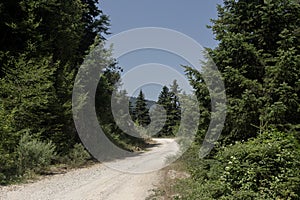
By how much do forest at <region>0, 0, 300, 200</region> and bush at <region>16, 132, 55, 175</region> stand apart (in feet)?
0.12

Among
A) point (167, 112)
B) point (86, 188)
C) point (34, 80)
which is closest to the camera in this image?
point (86, 188)

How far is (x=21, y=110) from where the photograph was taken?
11562 mm

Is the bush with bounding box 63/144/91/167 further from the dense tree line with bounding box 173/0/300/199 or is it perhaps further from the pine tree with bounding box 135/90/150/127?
the pine tree with bounding box 135/90/150/127

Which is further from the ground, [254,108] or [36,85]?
[36,85]

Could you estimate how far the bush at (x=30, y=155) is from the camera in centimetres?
1014

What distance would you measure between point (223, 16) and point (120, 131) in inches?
630

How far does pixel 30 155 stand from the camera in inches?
414

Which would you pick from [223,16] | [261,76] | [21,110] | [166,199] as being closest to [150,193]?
[166,199]

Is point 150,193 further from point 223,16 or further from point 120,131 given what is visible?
point 120,131

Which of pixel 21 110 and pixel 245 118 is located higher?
pixel 21 110

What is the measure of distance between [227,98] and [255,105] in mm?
858

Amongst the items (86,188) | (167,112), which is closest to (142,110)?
(167,112)

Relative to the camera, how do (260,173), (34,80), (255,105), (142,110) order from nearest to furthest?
(260,173) < (255,105) < (34,80) < (142,110)

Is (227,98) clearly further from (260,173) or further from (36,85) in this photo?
(36,85)
